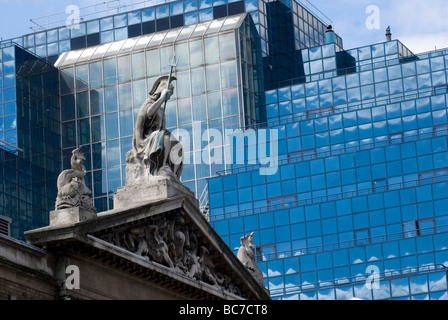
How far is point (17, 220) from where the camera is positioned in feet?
401

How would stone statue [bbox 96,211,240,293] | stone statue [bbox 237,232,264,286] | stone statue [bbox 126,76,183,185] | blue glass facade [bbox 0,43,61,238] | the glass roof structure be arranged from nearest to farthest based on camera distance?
stone statue [bbox 96,211,240,293] → stone statue [bbox 126,76,183,185] → stone statue [bbox 237,232,264,286] → blue glass facade [bbox 0,43,61,238] → the glass roof structure

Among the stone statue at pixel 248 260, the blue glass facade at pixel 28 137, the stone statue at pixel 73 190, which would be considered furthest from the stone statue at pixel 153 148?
the blue glass facade at pixel 28 137

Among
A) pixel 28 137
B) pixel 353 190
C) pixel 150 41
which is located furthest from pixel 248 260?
pixel 150 41

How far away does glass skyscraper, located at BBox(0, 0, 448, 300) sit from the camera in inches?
4208

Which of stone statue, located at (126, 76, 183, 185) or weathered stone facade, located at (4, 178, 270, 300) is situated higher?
stone statue, located at (126, 76, 183, 185)

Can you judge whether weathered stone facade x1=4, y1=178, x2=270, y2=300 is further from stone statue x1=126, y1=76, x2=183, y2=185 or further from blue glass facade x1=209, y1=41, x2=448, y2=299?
blue glass facade x1=209, y1=41, x2=448, y2=299

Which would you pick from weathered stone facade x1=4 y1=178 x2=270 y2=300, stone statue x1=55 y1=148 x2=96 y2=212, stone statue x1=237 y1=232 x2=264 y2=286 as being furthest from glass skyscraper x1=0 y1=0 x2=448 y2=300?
stone statue x1=55 y1=148 x2=96 y2=212

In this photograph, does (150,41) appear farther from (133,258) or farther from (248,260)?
(133,258)

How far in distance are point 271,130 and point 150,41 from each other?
15.9m

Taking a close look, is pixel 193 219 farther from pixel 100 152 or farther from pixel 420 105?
pixel 100 152

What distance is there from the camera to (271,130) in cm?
11794

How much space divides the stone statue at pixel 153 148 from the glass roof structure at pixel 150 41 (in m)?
61.5

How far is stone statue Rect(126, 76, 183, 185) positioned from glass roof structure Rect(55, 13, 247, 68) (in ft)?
202

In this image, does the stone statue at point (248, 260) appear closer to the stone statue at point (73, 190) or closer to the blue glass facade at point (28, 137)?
the stone statue at point (73, 190)
